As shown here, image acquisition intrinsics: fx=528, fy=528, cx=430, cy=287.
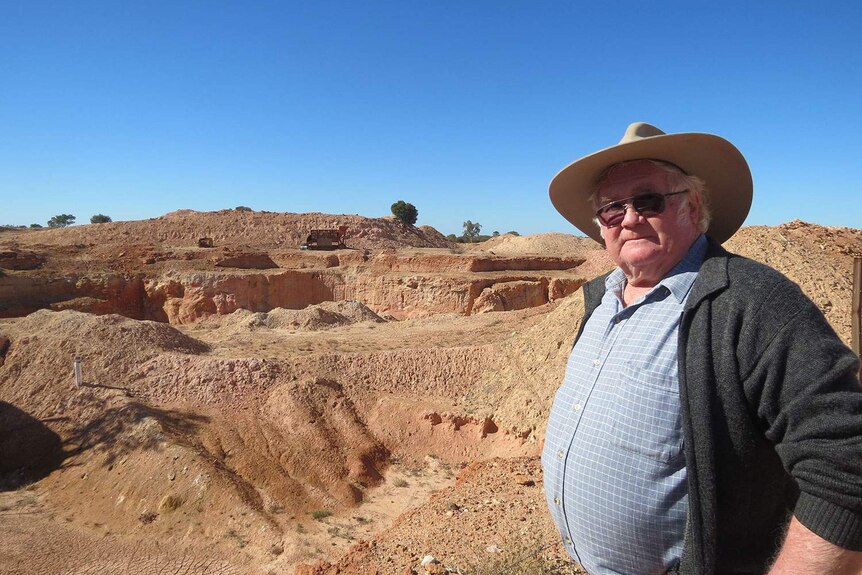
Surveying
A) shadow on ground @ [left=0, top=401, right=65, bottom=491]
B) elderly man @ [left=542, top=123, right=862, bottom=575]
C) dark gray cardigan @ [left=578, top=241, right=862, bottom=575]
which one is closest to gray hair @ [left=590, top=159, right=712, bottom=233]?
elderly man @ [left=542, top=123, right=862, bottom=575]

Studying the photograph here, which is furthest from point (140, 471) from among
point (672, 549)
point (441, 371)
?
point (672, 549)

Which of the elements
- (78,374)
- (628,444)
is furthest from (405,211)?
(628,444)

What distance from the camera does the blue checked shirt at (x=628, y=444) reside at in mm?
1884

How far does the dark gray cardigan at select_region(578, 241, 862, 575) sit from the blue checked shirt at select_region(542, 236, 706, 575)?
9 cm

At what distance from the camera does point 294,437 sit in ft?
34.4

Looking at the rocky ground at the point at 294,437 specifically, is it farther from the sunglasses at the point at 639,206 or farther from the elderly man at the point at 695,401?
the sunglasses at the point at 639,206

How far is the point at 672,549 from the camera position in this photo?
194 cm

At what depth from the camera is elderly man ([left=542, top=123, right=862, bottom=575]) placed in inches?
60.3

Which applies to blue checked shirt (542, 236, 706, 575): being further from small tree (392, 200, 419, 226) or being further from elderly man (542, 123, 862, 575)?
small tree (392, 200, 419, 226)

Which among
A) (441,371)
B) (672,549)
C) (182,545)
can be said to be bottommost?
(182,545)

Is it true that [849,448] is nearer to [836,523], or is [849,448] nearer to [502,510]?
[836,523]

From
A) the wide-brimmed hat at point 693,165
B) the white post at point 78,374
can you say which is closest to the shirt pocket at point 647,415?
the wide-brimmed hat at point 693,165

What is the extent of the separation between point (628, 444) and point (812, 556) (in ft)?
1.95

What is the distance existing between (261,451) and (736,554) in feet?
31.5
